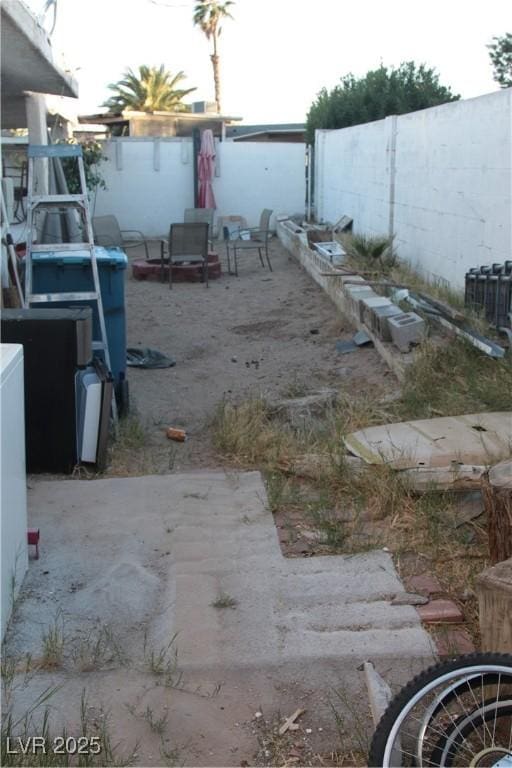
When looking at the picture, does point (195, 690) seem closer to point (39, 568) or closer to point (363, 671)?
point (363, 671)

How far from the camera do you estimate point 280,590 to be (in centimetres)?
335

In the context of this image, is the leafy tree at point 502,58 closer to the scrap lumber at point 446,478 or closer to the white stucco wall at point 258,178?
the white stucco wall at point 258,178

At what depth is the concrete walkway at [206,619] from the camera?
2629mm

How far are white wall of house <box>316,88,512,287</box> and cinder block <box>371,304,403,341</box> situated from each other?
96 cm

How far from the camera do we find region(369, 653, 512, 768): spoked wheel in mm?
2021

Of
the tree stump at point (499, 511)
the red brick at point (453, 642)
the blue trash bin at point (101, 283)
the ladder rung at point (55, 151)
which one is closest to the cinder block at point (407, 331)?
the blue trash bin at point (101, 283)

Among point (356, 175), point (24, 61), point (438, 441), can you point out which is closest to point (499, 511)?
point (438, 441)

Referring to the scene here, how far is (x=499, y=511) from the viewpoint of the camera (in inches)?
129

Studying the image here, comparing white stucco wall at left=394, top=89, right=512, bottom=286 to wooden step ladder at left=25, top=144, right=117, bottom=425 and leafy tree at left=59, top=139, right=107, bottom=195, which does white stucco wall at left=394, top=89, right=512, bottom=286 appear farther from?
leafy tree at left=59, top=139, right=107, bottom=195

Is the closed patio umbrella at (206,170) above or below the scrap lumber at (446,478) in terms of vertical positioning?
above

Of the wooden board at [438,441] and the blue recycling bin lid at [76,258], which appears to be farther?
the blue recycling bin lid at [76,258]

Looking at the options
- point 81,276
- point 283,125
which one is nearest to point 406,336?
point 81,276

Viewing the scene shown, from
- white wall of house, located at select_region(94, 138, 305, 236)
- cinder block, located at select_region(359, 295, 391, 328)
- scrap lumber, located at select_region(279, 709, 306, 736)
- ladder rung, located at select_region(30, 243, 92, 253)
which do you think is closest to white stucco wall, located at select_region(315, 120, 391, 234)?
white wall of house, located at select_region(94, 138, 305, 236)

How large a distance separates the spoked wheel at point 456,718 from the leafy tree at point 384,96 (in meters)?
18.4
